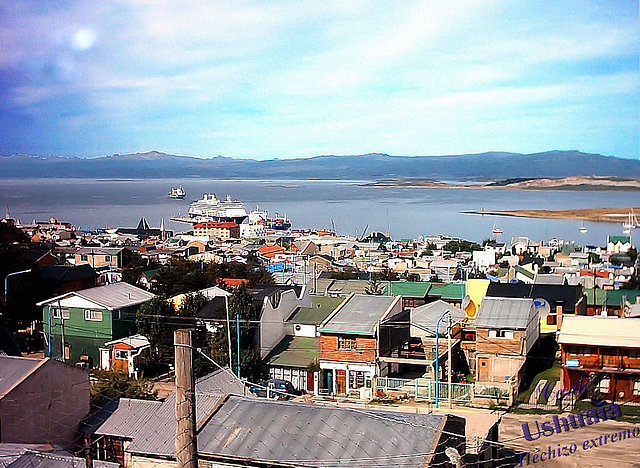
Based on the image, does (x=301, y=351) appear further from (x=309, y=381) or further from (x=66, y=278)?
(x=66, y=278)

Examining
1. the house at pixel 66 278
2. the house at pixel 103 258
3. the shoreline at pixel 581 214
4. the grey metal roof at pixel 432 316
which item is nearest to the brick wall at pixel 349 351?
the grey metal roof at pixel 432 316

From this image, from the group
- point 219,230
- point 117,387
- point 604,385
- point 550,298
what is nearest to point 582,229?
point 219,230

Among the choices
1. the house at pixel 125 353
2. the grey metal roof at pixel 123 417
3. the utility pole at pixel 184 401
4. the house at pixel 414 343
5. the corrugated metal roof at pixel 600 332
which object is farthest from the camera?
the house at pixel 125 353

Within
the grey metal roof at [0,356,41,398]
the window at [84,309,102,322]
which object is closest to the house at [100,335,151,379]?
the window at [84,309,102,322]

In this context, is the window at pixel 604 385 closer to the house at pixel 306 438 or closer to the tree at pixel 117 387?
the house at pixel 306 438

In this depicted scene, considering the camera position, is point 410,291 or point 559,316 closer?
point 559,316

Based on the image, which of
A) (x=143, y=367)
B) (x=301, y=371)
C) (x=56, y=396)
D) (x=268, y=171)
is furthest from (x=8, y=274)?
(x=268, y=171)

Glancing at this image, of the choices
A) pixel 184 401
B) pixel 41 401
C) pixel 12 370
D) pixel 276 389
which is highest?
pixel 184 401
